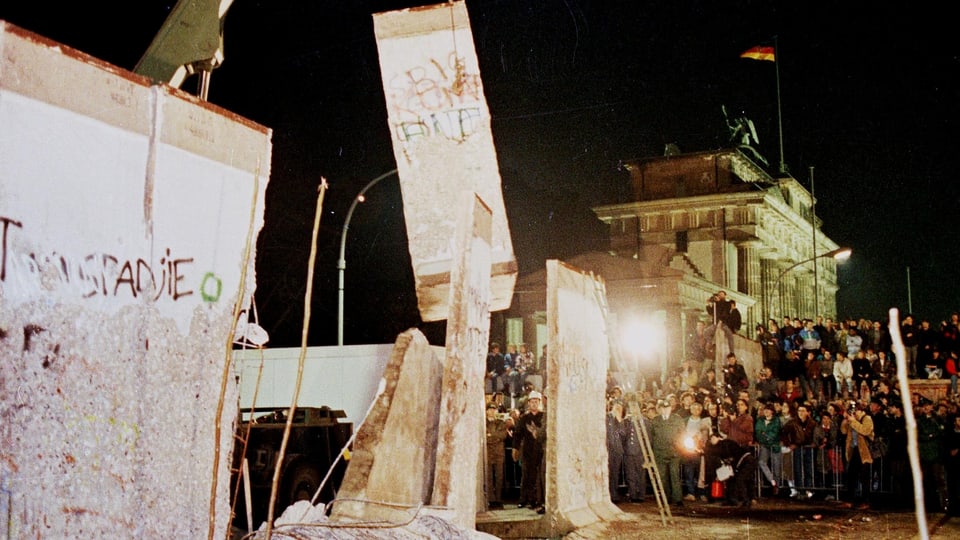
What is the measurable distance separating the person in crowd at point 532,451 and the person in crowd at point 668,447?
2034 millimetres

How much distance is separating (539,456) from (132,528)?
10.6 m

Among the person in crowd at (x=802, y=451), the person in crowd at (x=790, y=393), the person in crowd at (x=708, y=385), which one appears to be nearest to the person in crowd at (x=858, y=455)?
the person in crowd at (x=802, y=451)

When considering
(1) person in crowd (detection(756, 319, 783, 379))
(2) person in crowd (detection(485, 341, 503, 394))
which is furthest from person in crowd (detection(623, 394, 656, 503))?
(1) person in crowd (detection(756, 319, 783, 379))

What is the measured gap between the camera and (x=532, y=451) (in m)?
14.0

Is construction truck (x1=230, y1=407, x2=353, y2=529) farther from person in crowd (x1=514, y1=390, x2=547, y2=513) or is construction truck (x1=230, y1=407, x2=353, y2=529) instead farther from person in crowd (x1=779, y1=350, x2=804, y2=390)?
person in crowd (x1=779, y1=350, x2=804, y2=390)

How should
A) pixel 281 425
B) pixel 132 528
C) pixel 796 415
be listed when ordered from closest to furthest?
pixel 132 528
pixel 281 425
pixel 796 415

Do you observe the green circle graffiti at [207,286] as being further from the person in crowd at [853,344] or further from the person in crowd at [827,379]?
the person in crowd at [853,344]

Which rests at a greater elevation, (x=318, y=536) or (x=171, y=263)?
(x=171, y=263)

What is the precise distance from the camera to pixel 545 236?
5250 centimetres

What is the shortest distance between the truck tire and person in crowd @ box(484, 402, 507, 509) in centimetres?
314

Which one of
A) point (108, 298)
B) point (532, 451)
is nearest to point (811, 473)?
point (532, 451)

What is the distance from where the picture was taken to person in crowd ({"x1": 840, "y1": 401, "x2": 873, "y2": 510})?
1473 centimetres

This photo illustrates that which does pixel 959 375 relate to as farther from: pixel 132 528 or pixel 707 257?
pixel 707 257

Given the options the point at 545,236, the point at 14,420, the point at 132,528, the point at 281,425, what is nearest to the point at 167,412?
the point at 132,528
